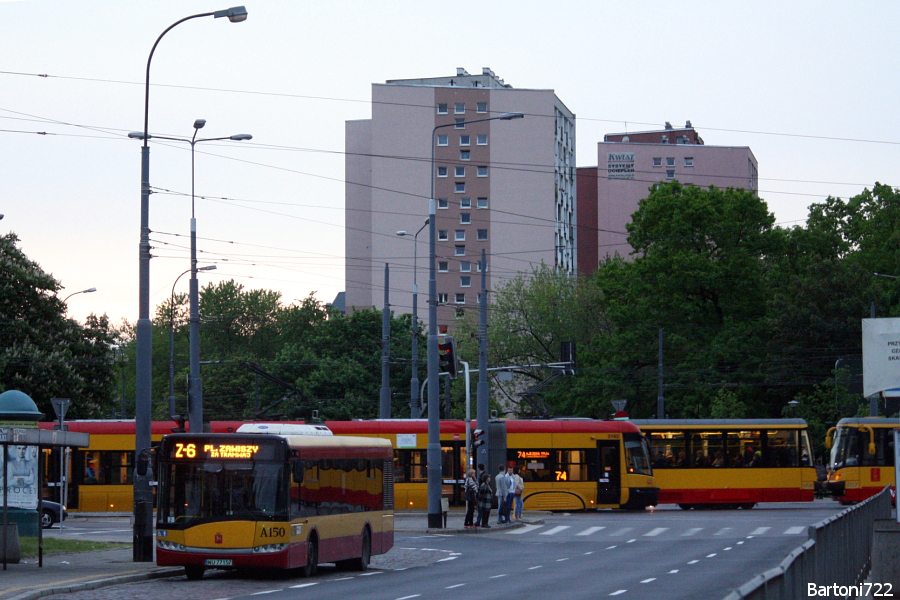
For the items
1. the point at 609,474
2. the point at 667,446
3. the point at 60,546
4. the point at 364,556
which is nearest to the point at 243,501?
the point at 364,556

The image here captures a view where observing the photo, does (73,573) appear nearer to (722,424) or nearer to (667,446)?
(667,446)

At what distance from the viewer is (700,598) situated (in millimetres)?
16469

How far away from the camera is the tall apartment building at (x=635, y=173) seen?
338 feet

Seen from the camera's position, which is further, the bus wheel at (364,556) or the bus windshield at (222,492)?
the bus wheel at (364,556)

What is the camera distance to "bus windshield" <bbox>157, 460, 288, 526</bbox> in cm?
1966

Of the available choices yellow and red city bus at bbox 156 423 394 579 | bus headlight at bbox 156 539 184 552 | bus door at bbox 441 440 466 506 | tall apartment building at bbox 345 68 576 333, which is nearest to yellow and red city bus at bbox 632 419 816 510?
bus door at bbox 441 440 466 506

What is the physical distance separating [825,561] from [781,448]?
102 ft

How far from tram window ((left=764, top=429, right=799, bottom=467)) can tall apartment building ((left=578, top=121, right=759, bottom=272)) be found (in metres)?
59.9

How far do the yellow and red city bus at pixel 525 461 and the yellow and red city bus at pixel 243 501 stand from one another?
19273 millimetres

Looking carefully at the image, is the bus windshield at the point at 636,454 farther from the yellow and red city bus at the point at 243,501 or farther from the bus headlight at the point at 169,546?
the bus headlight at the point at 169,546

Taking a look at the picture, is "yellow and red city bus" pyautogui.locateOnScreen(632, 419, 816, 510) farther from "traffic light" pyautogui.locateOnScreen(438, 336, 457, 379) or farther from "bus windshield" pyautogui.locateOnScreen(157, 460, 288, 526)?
"bus windshield" pyautogui.locateOnScreen(157, 460, 288, 526)

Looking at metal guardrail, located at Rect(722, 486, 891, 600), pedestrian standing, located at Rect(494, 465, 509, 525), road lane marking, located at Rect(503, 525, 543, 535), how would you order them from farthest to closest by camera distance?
pedestrian standing, located at Rect(494, 465, 509, 525) < road lane marking, located at Rect(503, 525, 543, 535) < metal guardrail, located at Rect(722, 486, 891, 600)

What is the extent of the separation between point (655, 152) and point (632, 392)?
47503 mm

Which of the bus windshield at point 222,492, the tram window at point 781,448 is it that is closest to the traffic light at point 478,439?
the tram window at point 781,448
